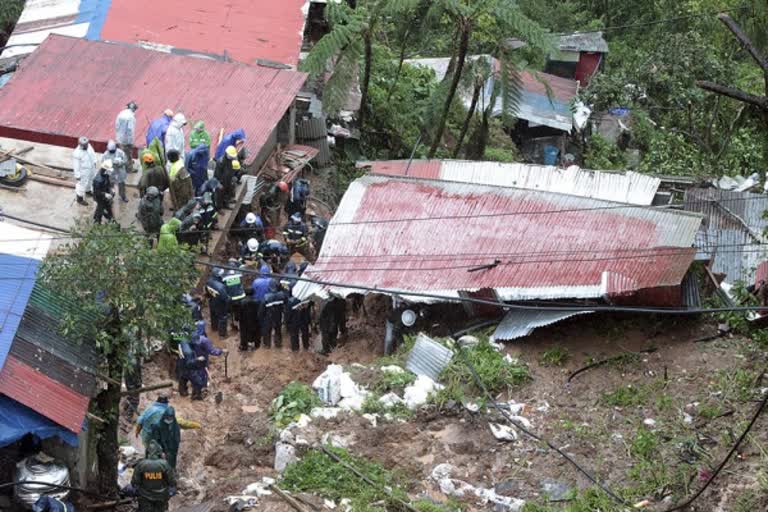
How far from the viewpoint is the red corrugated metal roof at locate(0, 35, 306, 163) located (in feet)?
72.2

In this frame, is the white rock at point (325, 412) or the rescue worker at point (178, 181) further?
the rescue worker at point (178, 181)

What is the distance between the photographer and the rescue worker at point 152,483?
12.5 metres

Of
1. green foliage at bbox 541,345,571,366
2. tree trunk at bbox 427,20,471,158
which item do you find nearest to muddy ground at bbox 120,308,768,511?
green foliage at bbox 541,345,571,366

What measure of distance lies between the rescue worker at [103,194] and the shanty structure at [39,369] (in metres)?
3.96

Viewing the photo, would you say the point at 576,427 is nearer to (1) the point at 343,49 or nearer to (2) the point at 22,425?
(2) the point at 22,425

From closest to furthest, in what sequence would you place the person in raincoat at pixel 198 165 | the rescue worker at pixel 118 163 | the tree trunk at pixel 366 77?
the rescue worker at pixel 118 163 < the person in raincoat at pixel 198 165 < the tree trunk at pixel 366 77

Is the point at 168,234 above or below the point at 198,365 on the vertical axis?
above

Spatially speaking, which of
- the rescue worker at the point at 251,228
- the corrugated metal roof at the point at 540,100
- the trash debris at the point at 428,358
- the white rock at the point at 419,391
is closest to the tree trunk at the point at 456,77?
the corrugated metal roof at the point at 540,100

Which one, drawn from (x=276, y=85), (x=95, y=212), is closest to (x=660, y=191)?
(x=276, y=85)

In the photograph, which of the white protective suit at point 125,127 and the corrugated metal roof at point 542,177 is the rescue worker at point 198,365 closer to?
the white protective suit at point 125,127

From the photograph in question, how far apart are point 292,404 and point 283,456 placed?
1215 millimetres

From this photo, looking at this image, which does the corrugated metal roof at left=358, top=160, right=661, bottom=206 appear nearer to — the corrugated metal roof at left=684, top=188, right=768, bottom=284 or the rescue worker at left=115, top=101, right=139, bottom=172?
the corrugated metal roof at left=684, top=188, right=768, bottom=284

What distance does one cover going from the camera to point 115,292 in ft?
42.3

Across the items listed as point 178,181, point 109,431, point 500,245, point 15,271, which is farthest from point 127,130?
point 109,431
